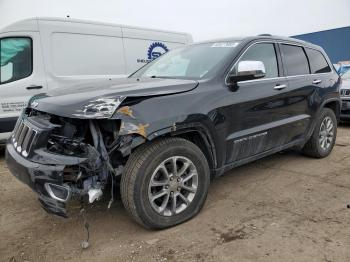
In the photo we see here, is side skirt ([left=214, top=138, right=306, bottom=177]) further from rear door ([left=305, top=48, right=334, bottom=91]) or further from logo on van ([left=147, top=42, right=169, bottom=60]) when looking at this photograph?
logo on van ([left=147, top=42, right=169, bottom=60])

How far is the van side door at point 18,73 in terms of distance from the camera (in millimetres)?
5668

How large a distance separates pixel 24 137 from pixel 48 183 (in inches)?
22.1

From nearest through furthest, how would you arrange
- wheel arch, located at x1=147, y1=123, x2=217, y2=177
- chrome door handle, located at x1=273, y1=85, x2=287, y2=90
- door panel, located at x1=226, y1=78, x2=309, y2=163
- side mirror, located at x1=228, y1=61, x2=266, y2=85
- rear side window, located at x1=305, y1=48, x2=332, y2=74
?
wheel arch, located at x1=147, y1=123, x2=217, y2=177 < side mirror, located at x1=228, y1=61, x2=266, y2=85 < door panel, located at x1=226, y1=78, x2=309, y2=163 < chrome door handle, located at x1=273, y1=85, x2=287, y2=90 < rear side window, located at x1=305, y1=48, x2=332, y2=74

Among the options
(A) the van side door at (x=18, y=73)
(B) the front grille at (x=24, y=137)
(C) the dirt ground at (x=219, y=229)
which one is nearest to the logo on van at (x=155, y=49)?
(A) the van side door at (x=18, y=73)

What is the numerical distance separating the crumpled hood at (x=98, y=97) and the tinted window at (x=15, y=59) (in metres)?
2.90

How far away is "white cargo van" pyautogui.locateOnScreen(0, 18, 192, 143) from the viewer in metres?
5.73

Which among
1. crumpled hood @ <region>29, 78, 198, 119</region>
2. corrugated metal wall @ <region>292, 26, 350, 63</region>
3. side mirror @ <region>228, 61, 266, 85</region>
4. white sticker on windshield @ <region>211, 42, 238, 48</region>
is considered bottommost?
crumpled hood @ <region>29, 78, 198, 119</region>

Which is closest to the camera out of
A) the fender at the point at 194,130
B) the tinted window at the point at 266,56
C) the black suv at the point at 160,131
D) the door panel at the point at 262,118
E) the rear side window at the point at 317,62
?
the black suv at the point at 160,131

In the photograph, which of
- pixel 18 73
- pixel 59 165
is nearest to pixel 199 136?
pixel 59 165

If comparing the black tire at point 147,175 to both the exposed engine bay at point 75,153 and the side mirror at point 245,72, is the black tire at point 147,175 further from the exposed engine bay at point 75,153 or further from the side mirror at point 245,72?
the side mirror at point 245,72

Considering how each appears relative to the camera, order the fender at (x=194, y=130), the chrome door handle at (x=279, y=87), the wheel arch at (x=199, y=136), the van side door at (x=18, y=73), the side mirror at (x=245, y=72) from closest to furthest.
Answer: the fender at (x=194, y=130) < the wheel arch at (x=199, y=136) < the side mirror at (x=245, y=72) < the chrome door handle at (x=279, y=87) < the van side door at (x=18, y=73)

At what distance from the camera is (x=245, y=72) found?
3.41 metres

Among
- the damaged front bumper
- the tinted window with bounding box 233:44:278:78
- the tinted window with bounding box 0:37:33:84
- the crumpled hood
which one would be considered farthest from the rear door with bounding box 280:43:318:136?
the tinted window with bounding box 0:37:33:84

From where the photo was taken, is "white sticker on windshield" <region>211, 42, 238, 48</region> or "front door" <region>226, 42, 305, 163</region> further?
"white sticker on windshield" <region>211, 42, 238, 48</region>
